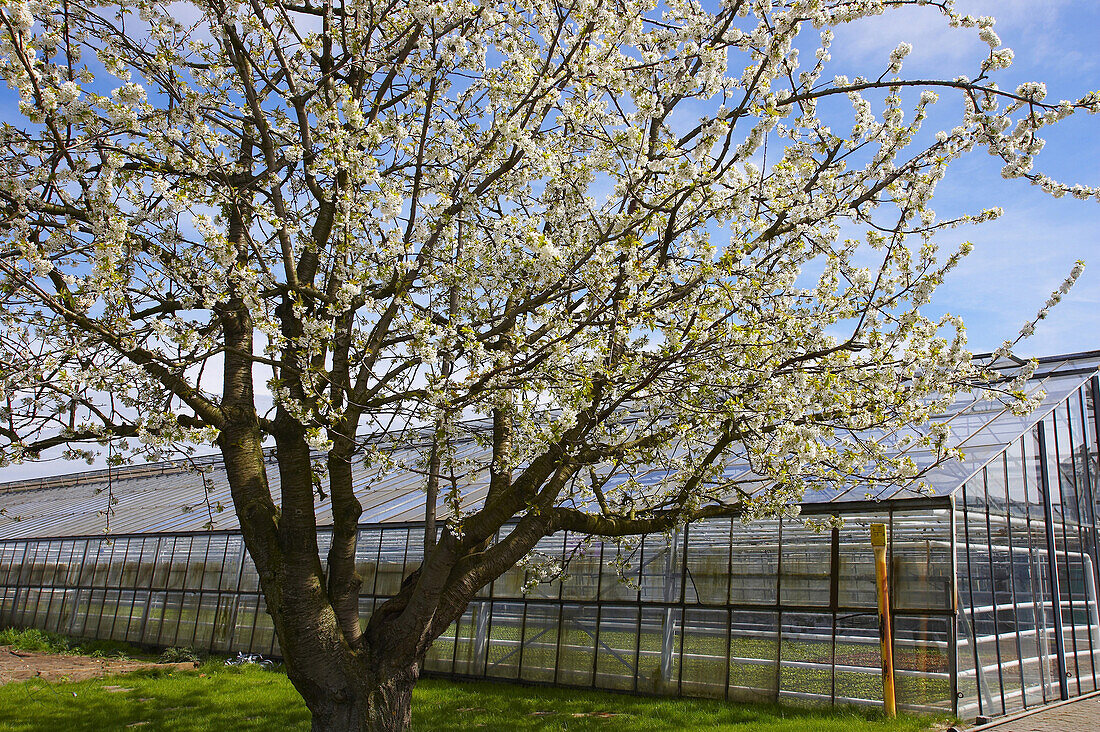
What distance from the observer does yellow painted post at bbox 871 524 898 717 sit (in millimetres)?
8562

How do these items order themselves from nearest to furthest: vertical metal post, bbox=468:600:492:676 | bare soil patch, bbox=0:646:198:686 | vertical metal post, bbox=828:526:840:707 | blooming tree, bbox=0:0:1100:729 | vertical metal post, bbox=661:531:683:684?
blooming tree, bbox=0:0:1100:729, vertical metal post, bbox=828:526:840:707, vertical metal post, bbox=661:531:683:684, vertical metal post, bbox=468:600:492:676, bare soil patch, bbox=0:646:198:686

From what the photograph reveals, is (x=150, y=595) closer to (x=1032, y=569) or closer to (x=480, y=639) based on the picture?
(x=480, y=639)

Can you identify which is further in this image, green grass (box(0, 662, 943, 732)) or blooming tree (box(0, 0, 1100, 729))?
green grass (box(0, 662, 943, 732))

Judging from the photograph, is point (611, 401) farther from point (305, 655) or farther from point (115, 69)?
point (115, 69)

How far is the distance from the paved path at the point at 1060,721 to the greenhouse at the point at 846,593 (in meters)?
0.22

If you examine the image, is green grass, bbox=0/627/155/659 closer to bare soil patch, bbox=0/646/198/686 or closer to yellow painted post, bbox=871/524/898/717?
bare soil patch, bbox=0/646/198/686

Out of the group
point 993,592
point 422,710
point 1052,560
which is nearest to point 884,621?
point 993,592

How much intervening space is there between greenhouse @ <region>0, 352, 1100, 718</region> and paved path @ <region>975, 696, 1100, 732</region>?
0.73ft

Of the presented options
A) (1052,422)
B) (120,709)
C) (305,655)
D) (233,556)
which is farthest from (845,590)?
(233,556)

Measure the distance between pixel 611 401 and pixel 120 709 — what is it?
30.8 ft

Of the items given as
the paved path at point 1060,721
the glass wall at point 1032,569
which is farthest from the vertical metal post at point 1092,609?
the paved path at point 1060,721

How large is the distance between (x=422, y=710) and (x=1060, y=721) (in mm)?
8061

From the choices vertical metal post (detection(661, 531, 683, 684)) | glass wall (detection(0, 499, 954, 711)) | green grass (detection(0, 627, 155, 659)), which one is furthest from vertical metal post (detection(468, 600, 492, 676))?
green grass (detection(0, 627, 155, 659))

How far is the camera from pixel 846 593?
1016 cm
